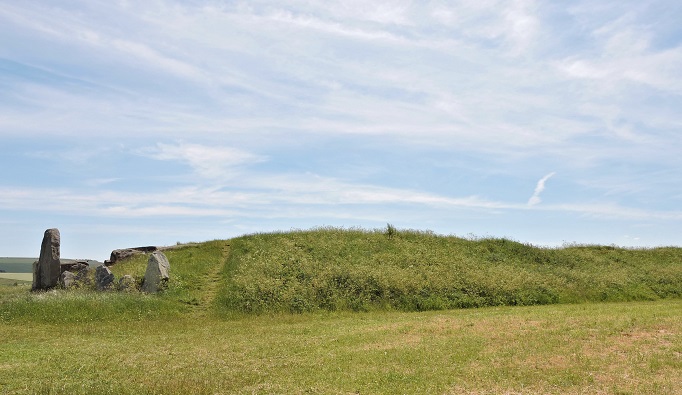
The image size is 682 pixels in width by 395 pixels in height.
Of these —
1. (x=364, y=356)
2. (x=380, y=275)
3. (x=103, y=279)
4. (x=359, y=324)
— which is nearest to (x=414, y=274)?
(x=380, y=275)

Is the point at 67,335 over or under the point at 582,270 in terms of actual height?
under

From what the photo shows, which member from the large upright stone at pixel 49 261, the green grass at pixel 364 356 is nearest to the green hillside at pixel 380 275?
the large upright stone at pixel 49 261

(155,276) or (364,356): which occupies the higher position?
(155,276)

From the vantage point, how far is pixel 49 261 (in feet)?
123

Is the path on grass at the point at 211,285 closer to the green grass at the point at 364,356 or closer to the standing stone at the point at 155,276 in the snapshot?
the standing stone at the point at 155,276

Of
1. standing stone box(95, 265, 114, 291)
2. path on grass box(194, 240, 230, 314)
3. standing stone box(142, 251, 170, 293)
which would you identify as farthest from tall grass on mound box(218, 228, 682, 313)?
standing stone box(95, 265, 114, 291)

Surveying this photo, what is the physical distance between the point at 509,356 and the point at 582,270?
30356 millimetres

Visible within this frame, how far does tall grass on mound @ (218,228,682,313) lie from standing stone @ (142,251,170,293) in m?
3.95

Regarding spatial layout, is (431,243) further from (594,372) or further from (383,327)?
(594,372)

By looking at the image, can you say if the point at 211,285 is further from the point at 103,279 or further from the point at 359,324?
the point at 359,324

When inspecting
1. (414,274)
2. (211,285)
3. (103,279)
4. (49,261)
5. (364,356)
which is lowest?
(364,356)

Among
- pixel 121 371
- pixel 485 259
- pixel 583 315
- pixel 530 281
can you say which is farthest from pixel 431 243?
pixel 121 371

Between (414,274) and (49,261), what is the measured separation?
83.4 feet

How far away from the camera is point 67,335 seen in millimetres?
25391
